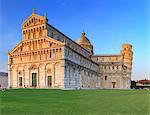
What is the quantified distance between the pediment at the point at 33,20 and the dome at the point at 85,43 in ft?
95.6

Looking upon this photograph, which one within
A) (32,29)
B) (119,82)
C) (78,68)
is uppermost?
(32,29)

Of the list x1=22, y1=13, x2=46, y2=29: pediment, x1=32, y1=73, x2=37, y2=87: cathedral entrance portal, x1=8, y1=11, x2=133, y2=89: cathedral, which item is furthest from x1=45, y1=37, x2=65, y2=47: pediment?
x1=32, y1=73, x2=37, y2=87: cathedral entrance portal

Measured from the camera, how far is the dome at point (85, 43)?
6681cm

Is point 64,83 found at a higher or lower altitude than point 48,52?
lower

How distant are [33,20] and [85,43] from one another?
3114cm

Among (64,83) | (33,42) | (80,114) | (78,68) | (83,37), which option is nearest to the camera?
(80,114)

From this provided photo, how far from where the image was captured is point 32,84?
125ft

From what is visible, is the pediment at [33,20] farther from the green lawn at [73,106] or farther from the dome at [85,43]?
the dome at [85,43]

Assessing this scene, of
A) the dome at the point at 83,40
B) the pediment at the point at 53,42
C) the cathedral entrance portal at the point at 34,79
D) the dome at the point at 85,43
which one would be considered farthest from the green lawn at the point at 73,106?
the dome at the point at 83,40

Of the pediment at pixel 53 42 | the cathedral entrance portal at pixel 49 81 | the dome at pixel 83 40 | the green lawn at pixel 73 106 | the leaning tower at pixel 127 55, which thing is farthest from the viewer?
the leaning tower at pixel 127 55

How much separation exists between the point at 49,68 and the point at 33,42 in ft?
21.9

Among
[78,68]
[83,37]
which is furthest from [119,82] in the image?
[78,68]

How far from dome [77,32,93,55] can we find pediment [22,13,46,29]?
2913cm

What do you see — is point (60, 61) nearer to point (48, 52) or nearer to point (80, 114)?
point (48, 52)
